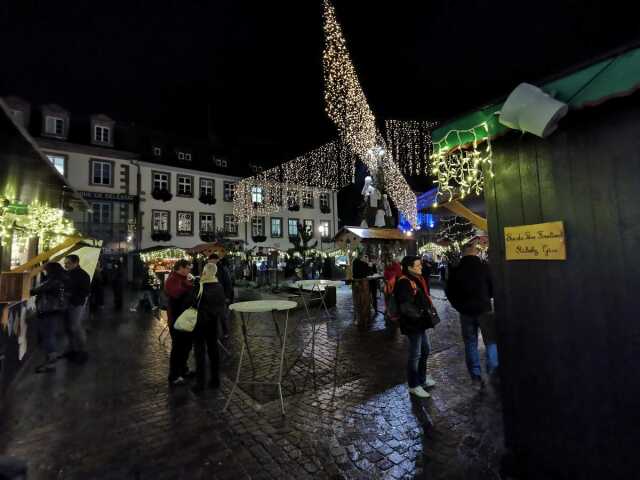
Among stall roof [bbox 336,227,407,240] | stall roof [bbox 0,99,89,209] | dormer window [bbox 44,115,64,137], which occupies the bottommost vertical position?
stall roof [bbox 336,227,407,240]

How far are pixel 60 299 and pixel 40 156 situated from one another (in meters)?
3.05

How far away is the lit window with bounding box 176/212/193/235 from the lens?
81.8 feet

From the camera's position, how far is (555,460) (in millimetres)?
2254

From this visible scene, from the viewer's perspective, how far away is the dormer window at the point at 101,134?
888 inches

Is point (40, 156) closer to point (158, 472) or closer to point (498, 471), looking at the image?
point (158, 472)

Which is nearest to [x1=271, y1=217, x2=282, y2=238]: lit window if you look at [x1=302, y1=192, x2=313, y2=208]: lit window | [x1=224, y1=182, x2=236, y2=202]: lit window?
[x1=302, y1=192, x2=313, y2=208]: lit window

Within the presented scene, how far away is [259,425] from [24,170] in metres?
4.56

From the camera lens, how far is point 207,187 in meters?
26.8

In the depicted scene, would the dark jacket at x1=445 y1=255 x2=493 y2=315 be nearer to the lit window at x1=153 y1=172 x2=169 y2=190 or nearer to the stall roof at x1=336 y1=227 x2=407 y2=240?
the stall roof at x1=336 y1=227 x2=407 y2=240

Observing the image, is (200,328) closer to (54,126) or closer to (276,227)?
(54,126)

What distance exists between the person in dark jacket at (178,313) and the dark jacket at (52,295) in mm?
2209

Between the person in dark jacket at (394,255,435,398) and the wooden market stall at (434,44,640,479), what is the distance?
1.41 meters

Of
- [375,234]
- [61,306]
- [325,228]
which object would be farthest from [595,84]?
[325,228]

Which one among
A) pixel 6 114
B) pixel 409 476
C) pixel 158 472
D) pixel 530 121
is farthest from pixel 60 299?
pixel 530 121
